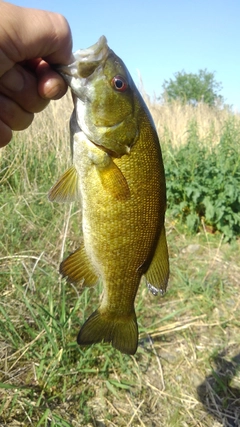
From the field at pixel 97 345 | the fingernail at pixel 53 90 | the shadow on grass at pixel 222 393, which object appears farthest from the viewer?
the shadow on grass at pixel 222 393

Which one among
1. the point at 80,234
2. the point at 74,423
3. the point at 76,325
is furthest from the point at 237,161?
the point at 74,423

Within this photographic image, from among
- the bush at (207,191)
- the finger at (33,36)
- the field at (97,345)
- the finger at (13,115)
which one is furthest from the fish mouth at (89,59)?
the bush at (207,191)

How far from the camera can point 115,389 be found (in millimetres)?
2398

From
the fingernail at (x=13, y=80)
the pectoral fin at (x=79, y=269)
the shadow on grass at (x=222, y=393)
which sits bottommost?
the shadow on grass at (x=222, y=393)

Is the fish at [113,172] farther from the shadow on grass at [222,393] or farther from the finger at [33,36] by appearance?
the shadow on grass at [222,393]

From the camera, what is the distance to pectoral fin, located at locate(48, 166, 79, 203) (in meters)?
1.34

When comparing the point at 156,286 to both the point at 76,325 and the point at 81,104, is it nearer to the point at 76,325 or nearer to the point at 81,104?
the point at 81,104

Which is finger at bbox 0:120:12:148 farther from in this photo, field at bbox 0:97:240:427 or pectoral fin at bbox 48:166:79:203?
field at bbox 0:97:240:427

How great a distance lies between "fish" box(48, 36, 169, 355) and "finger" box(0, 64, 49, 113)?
0.19 metres

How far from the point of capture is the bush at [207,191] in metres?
4.39

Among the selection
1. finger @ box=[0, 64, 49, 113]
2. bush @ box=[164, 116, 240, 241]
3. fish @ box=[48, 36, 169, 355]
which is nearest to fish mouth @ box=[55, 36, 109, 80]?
fish @ box=[48, 36, 169, 355]

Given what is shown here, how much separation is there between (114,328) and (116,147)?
2.37 ft

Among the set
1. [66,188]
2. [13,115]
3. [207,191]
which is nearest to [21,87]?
[13,115]

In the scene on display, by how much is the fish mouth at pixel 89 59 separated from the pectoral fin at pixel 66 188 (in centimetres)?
32
